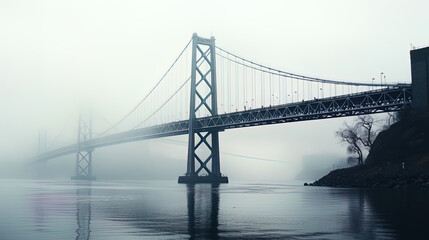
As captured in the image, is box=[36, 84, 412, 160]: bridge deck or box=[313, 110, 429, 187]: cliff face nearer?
box=[313, 110, 429, 187]: cliff face

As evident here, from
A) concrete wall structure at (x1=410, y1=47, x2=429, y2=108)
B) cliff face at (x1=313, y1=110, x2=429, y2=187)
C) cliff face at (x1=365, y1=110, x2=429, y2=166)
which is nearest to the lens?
cliff face at (x1=313, y1=110, x2=429, y2=187)

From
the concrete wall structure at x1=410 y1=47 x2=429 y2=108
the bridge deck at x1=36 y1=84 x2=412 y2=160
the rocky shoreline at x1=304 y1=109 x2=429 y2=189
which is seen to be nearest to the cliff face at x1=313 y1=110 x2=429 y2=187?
the rocky shoreline at x1=304 y1=109 x2=429 y2=189

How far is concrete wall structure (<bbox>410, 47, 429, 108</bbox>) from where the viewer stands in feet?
208

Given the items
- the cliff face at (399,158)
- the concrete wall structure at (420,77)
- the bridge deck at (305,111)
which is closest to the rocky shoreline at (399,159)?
the cliff face at (399,158)

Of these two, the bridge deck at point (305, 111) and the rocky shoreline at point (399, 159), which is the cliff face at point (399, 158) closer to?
the rocky shoreline at point (399, 159)

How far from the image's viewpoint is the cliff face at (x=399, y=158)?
5444 centimetres

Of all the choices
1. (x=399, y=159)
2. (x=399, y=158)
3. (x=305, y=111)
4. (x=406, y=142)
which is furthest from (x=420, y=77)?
(x=305, y=111)

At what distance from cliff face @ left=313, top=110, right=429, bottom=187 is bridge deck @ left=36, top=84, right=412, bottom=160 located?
352 cm

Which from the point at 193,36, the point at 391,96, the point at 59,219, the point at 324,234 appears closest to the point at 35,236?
the point at 59,219

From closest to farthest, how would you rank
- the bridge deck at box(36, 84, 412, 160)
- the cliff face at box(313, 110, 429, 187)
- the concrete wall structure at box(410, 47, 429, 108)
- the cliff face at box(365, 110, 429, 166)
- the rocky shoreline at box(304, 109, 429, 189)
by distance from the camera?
1. the rocky shoreline at box(304, 109, 429, 189)
2. the cliff face at box(313, 110, 429, 187)
3. the cliff face at box(365, 110, 429, 166)
4. the concrete wall structure at box(410, 47, 429, 108)
5. the bridge deck at box(36, 84, 412, 160)

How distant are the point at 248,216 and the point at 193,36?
79137mm

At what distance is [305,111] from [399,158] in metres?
21.2

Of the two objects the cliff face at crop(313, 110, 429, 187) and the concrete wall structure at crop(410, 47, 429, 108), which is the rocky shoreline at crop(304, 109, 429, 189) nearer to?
the cliff face at crop(313, 110, 429, 187)

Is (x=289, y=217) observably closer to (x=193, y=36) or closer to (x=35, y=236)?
(x=35, y=236)
